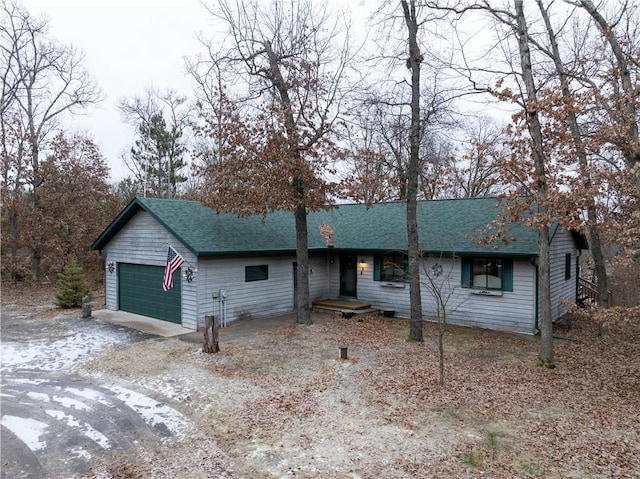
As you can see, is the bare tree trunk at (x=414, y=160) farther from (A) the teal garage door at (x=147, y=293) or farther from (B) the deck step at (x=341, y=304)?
(A) the teal garage door at (x=147, y=293)

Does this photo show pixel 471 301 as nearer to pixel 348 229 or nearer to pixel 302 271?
pixel 302 271

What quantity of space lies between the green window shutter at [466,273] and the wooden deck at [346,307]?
11.0ft

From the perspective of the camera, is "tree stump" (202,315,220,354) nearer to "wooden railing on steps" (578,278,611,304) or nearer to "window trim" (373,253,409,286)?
"window trim" (373,253,409,286)

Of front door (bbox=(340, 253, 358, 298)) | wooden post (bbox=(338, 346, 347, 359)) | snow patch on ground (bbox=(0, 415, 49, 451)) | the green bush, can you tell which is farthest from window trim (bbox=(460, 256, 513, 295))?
the green bush

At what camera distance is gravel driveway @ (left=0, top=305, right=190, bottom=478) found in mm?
5449

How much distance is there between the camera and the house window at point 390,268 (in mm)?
15297

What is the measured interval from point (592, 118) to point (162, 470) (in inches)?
526

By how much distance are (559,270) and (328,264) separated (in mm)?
8331

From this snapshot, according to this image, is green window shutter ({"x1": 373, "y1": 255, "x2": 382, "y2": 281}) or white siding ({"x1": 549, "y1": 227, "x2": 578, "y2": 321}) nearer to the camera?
white siding ({"x1": 549, "y1": 227, "x2": 578, "y2": 321})

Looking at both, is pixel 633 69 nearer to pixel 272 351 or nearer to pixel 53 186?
pixel 272 351

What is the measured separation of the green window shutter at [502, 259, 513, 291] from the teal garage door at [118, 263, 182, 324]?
398 inches

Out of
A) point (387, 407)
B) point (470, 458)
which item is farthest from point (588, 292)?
point (470, 458)

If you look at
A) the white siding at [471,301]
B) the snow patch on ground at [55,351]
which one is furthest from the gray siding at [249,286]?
the snow patch on ground at [55,351]

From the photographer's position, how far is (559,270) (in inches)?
574
